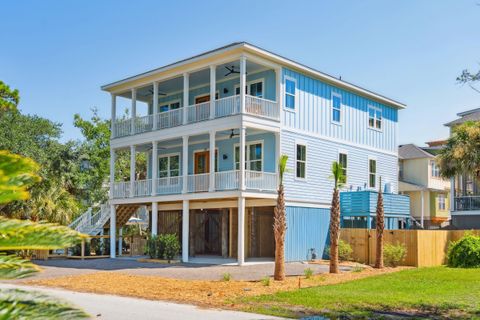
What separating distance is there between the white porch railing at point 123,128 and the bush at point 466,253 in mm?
16869

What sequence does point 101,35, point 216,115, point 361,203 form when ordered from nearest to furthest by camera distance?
point 101,35 < point 216,115 < point 361,203

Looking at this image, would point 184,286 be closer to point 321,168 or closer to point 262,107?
point 262,107

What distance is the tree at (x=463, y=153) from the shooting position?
26078 millimetres

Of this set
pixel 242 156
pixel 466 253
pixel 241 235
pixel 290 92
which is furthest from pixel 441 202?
pixel 242 156

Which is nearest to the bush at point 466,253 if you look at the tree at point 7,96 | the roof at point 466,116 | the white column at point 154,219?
the white column at point 154,219

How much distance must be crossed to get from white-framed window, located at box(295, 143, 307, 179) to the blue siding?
1618 mm

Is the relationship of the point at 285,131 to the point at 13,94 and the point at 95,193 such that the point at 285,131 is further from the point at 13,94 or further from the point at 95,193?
the point at 13,94

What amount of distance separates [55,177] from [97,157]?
16.3ft

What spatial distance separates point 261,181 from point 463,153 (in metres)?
9.71

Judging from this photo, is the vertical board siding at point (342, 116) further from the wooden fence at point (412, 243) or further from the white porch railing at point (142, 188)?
the white porch railing at point (142, 188)

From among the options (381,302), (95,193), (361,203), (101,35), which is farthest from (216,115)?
(95,193)

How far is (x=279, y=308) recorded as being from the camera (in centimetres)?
1299

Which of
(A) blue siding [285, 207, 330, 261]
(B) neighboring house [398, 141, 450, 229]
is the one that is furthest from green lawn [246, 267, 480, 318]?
(B) neighboring house [398, 141, 450, 229]

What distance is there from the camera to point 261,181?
25.4 metres
